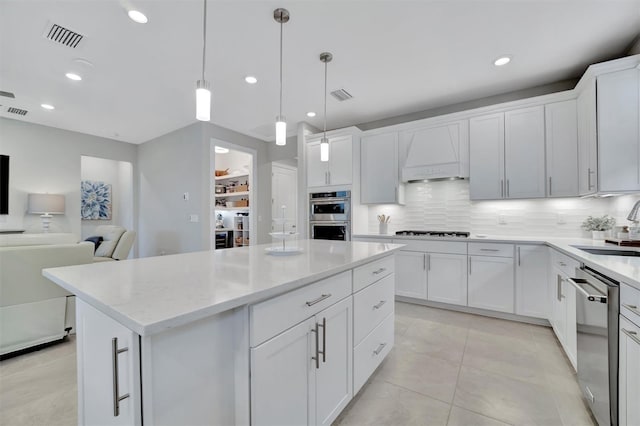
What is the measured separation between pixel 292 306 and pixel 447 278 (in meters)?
2.68

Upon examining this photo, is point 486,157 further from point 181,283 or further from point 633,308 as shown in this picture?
point 181,283

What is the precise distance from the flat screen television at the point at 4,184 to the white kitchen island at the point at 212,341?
15.9 feet

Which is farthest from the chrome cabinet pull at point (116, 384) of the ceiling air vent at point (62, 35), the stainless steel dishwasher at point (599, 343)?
the ceiling air vent at point (62, 35)

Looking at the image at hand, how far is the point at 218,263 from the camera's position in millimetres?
1474

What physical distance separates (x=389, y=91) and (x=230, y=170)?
426 centimetres

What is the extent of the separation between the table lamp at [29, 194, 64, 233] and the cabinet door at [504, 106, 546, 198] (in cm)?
685

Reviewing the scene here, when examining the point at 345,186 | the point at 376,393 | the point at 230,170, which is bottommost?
the point at 376,393

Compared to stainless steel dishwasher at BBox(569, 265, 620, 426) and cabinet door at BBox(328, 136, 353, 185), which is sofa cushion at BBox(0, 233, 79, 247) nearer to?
cabinet door at BBox(328, 136, 353, 185)

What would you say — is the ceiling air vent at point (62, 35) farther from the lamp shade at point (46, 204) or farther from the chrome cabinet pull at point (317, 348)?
the lamp shade at point (46, 204)

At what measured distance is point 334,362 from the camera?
4.48 feet

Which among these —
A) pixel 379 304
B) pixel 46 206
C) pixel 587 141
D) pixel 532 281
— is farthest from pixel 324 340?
pixel 46 206

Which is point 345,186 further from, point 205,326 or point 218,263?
point 205,326

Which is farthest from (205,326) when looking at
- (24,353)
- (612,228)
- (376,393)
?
(612,228)

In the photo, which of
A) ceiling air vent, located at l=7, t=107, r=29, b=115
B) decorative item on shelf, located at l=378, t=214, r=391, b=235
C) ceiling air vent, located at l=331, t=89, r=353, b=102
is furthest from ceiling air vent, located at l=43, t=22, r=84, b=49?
decorative item on shelf, located at l=378, t=214, r=391, b=235
